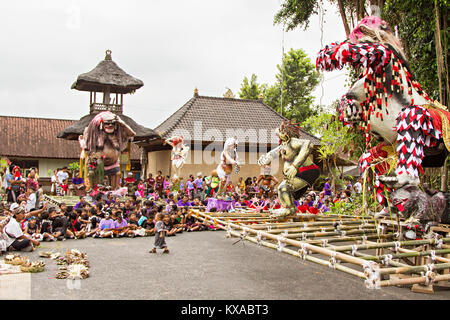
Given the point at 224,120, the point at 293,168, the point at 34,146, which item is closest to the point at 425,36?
the point at 293,168

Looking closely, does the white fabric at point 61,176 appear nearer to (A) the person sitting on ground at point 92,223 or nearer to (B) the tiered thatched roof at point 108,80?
(B) the tiered thatched roof at point 108,80

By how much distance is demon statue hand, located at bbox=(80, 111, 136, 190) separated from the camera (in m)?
12.0

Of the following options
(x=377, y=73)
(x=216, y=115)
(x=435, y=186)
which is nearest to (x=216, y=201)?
(x=435, y=186)

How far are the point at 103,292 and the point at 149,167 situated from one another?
641 inches

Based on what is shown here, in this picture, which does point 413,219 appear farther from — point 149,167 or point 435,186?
point 149,167

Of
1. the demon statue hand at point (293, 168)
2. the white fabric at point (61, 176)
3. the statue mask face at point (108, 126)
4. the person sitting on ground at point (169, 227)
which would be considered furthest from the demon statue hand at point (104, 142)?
the demon statue hand at point (293, 168)

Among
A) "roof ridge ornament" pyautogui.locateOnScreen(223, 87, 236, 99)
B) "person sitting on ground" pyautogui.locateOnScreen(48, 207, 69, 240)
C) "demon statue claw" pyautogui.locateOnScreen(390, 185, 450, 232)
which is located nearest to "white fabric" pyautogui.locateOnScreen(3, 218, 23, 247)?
"person sitting on ground" pyautogui.locateOnScreen(48, 207, 69, 240)

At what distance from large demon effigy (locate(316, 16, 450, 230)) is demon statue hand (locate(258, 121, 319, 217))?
72.9 inches

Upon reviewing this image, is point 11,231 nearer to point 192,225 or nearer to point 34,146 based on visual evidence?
point 192,225

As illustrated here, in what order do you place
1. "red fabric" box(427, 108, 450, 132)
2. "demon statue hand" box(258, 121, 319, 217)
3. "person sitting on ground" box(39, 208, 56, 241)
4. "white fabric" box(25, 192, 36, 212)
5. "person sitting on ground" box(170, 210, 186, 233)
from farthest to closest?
"white fabric" box(25, 192, 36, 212) < "person sitting on ground" box(170, 210, 186, 233) < "person sitting on ground" box(39, 208, 56, 241) < "demon statue hand" box(258, 121, 319, 217) < "red fabric" box(427, 108, 450, 132)

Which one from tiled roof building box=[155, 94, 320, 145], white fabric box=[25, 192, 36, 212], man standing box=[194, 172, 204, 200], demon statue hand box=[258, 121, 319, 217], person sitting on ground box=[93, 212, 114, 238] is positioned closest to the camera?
demon statue hand box=[258, 121, 319, 217]

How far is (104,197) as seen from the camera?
37.3ft

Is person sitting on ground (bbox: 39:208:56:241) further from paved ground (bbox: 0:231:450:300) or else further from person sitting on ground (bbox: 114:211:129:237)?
person sitting on ground (bbox: 114:211:129:237)

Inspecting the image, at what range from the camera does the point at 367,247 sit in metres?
3.65
